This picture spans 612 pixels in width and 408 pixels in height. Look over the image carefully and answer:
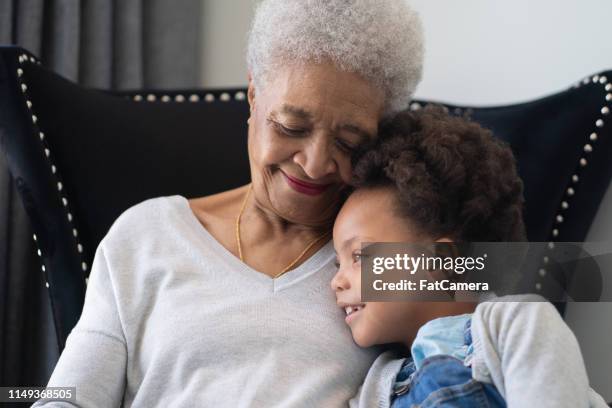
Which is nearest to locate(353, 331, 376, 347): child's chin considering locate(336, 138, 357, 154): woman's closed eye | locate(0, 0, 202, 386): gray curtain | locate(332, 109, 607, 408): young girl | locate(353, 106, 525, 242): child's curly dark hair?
locate(332, 109, 607, 408): young girl

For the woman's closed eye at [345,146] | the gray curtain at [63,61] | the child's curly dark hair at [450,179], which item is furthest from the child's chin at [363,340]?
the gray curtain at [63,61]

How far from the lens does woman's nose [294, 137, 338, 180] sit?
3.98 feet

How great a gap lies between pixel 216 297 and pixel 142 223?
0.73 ft

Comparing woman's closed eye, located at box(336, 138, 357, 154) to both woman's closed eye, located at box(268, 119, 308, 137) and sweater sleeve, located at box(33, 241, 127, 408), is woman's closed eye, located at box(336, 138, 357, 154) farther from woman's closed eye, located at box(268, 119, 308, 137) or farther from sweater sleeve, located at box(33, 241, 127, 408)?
sweater sleeve, located at box(33, 241, 127, 408)

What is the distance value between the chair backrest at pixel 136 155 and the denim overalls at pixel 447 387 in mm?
625

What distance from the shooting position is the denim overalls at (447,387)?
0.94 meters

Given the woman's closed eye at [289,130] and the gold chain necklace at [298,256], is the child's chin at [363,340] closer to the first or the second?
the gold chain necklace at [298,256]

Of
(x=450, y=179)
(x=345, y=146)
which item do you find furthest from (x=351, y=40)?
(x=450, y=179)

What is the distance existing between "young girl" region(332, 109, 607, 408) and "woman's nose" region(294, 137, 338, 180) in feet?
0.16

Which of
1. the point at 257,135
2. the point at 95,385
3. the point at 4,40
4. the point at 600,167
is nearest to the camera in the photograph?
the point at 95,385

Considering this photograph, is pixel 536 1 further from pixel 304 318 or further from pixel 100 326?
pixel 100 326

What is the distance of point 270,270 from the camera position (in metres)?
1.31

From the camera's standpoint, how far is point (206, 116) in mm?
1648

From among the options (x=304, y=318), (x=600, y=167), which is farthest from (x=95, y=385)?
(x=600, y=167)
